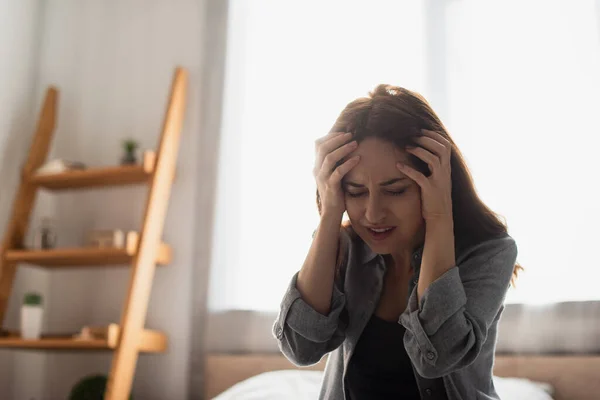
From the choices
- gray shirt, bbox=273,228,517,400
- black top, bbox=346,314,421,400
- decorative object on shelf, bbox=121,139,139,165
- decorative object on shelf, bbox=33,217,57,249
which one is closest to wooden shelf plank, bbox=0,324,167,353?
decorative object on shelf, bbox=33,217,57,249

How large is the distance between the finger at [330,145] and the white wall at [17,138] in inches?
77.4

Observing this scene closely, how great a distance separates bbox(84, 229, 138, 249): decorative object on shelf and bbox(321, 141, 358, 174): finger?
1.40m

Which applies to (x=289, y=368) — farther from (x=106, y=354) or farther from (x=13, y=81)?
(x=13, y=81)

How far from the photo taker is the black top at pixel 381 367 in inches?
45.6

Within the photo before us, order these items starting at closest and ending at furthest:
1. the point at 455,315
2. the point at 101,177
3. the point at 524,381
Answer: the point at 455,315 → the point at 524,381 → the point at 101,177

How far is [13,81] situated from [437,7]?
69.5 inches

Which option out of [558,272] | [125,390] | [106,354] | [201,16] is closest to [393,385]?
[558,272]

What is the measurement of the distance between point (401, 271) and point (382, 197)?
0.23 metres

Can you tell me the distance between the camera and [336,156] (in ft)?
3.84

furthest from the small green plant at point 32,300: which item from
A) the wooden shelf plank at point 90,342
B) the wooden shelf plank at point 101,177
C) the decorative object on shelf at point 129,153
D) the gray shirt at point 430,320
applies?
the gray shirt at point 430,320

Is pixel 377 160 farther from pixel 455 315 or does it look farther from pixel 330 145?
pixel 455 315

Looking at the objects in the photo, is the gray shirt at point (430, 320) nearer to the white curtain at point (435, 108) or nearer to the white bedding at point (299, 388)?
the white bedding at point (299, 388)

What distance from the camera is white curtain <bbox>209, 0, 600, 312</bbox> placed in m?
2.08

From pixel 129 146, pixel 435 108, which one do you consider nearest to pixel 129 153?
pixel 129 146
